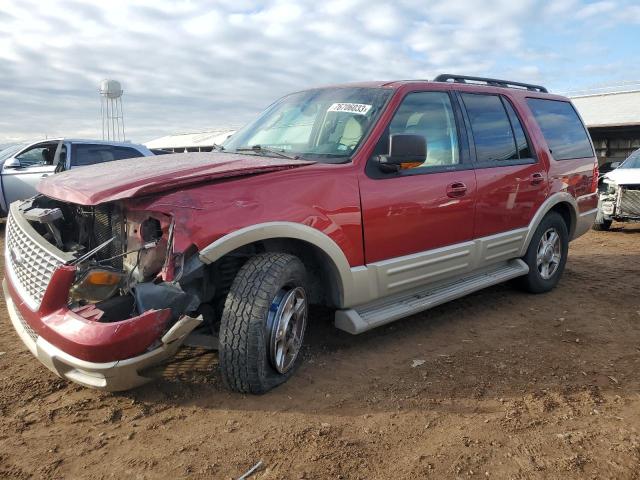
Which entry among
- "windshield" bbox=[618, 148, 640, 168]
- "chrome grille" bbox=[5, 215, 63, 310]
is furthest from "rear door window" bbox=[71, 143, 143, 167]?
"windshield" bbox=[618, 148, 640, 168]

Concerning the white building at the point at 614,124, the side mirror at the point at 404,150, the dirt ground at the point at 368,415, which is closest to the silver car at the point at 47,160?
the dirt ground at the point at 368,415

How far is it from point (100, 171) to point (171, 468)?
1883 millimetres

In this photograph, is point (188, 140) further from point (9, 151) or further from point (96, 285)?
point (96, 285)

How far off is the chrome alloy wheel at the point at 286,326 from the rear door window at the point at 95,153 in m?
7.82

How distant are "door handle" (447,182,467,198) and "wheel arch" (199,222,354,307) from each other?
3.76ft

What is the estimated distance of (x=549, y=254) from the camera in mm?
5457

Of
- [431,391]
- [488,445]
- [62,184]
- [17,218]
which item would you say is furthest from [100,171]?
[488,445]

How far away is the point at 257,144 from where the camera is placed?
4.12m

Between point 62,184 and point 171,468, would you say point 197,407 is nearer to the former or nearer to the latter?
point 171,468

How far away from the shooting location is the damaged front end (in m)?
2.57

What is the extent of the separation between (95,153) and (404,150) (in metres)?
8.21

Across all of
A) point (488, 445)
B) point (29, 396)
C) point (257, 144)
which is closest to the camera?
point (488, 445)

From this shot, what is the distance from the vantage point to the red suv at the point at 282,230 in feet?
8.82

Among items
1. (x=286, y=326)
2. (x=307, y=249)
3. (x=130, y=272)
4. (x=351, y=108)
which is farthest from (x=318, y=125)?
(x=130, y=272)
